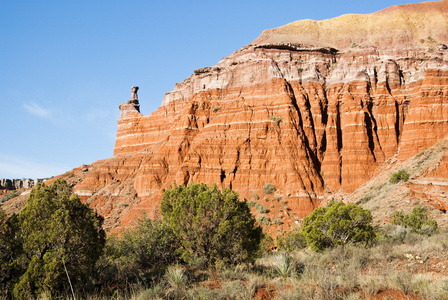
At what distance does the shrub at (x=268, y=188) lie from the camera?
47000 millimetres

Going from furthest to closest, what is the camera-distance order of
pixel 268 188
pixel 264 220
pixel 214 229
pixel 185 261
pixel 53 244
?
1. pixel 268 188
2. pixel 264 220
3. pixel 214 229
4. pixel 185 261
5. pixel 53 244

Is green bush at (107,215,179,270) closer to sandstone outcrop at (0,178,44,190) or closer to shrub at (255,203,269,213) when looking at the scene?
shrub at (255,203,269,213)

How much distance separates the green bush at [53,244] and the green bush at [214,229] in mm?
4591

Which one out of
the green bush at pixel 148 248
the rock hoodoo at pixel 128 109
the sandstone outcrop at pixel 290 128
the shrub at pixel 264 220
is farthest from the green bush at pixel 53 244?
the rock hoodoo at pixel 128 109

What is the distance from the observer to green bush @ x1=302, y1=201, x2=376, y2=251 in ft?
72.1

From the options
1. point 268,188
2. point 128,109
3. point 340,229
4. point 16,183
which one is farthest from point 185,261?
point 16,183

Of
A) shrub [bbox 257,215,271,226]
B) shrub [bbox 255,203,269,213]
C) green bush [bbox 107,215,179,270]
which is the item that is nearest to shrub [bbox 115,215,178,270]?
green bush [bbox 107,215,179,270]

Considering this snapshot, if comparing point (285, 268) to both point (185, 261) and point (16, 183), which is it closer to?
point (185, 261)

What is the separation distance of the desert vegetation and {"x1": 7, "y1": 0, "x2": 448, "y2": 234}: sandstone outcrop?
27098 mm

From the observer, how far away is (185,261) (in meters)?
16.1

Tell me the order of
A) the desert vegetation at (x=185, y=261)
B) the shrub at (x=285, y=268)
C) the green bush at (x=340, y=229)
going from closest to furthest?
the desert vegetation at (x=185, y=261)
the shrub at (x=285, y=268)
the green bush at (x=340, y=229)

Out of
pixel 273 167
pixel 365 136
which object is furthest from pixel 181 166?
pixel 365 136

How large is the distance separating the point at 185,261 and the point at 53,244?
5836mm

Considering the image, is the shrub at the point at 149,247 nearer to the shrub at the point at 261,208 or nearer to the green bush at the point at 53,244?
the green bush at the point at 53,244
